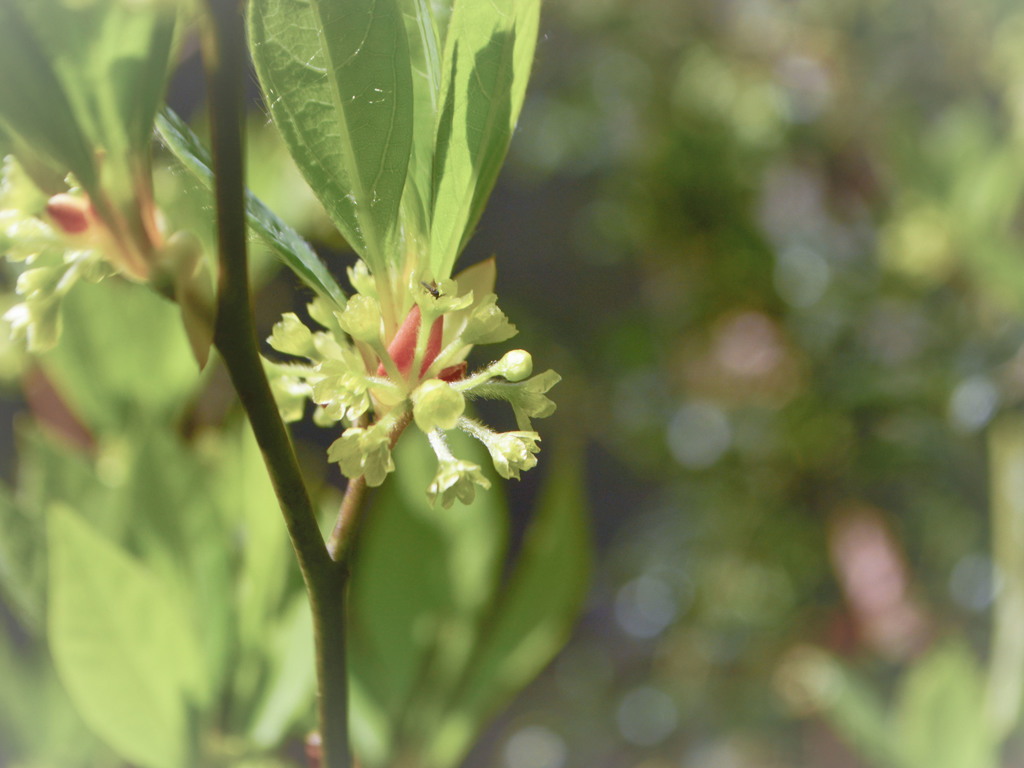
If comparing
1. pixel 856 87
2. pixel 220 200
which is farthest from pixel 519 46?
pixel 856 87

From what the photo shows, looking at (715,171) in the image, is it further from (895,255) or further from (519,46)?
(519,46)

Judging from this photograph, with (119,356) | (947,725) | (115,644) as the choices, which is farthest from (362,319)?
(947,725)

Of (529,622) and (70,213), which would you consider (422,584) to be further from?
(70,213)

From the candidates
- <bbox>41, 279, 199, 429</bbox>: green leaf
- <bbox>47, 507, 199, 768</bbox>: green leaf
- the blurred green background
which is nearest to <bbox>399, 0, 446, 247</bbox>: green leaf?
<bbox>47, 507, 199, 768</bbox>: green leaf

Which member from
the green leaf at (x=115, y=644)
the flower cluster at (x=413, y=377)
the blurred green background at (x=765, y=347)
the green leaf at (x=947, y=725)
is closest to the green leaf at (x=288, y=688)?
the green leaf at (x=115, y=644)

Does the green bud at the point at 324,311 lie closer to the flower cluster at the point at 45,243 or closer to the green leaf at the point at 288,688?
the flower cluster at the point at 45,243

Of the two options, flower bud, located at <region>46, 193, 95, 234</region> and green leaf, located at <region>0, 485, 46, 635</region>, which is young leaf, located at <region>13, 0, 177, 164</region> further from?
green leaf, located at <region>0, 485, 46, 635</region>
